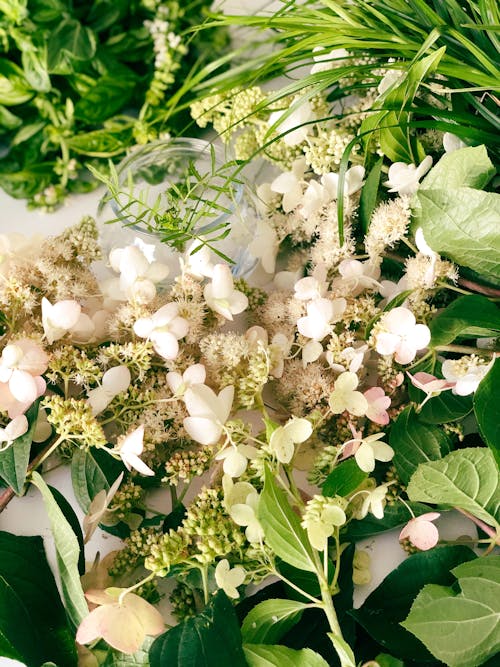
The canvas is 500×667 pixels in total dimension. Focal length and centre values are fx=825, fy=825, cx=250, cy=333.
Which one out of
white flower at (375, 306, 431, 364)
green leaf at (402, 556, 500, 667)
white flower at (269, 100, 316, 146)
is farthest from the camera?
white flower at (269, 100, 316, 146)

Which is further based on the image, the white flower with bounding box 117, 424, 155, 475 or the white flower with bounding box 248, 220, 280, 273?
the white flower with bounding box 248, 220, 280, 273

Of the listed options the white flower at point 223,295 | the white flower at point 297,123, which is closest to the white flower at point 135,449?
the white flower at point 223,295

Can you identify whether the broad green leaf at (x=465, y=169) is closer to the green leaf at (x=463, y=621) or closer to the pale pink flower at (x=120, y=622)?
the green leaf at (x=463, y=621)

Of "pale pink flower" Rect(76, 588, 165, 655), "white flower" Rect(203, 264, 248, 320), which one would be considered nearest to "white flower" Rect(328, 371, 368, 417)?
"white flower" Rect(203, 264, 248, 320)

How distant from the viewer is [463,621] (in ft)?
2.07

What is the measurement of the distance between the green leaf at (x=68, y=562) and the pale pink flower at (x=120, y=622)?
0.01 metres

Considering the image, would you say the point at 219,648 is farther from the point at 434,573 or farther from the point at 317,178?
the point at 317,178

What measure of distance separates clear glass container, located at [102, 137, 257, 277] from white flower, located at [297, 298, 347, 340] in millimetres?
107

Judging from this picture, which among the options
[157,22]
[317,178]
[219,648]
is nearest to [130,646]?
[219,648]

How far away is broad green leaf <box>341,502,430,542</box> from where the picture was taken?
0.73 metres

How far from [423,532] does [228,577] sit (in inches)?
6.9

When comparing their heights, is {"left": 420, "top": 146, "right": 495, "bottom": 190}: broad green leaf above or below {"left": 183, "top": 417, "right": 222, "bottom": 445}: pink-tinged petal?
above

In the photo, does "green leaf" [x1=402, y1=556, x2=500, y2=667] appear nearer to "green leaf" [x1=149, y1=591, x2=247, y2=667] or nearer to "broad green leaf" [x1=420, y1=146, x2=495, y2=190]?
"green leaf" [x1=149, y1=591, x2=247, y2=667]

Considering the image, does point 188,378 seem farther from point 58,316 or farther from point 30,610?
point 30,610
